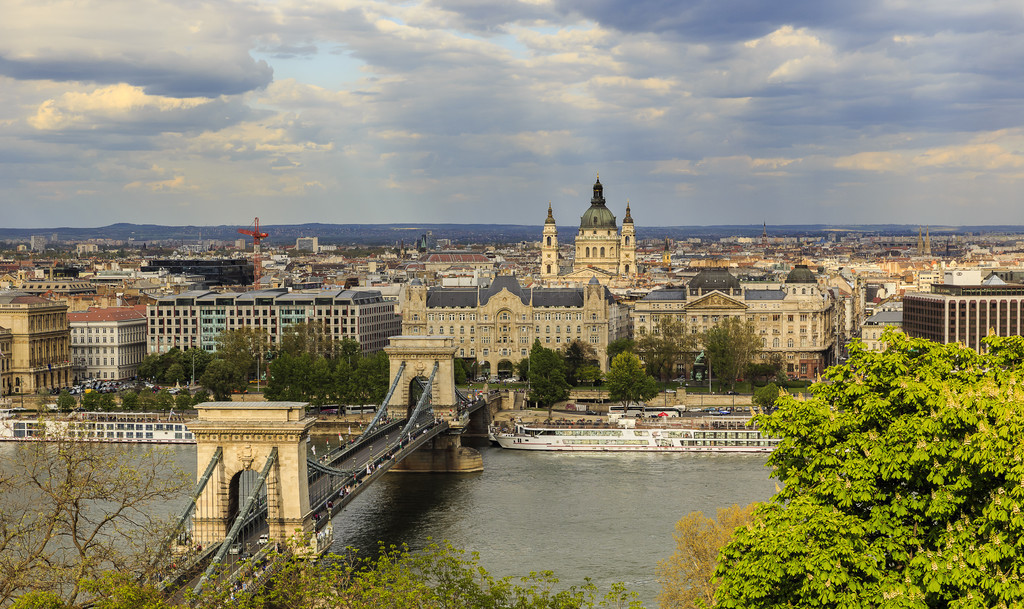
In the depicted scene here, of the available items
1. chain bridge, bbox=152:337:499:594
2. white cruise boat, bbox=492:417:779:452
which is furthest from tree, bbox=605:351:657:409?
chain bridge, bbox=152:337:499:594

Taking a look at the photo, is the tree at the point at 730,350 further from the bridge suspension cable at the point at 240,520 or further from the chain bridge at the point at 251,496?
the bridge suspension cable at the point at 240,520

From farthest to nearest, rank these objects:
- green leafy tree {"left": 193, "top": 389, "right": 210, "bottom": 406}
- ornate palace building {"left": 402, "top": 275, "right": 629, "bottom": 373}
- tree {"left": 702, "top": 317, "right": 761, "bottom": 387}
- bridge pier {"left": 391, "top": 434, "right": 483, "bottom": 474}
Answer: ornate palace building {"left": 402, "top": 275, "right": 629, "bottom": 373} → tree {"left": 702, "top": 317, "right": 761, "bottom": 387} → green leafy tree {"left": 193, "top": 389, "right": 210, "bottom": 406} → bridge pier {"left": 391, "top": 434, "right": 483, "bottom": 474}

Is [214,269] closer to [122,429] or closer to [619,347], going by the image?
[619,347]

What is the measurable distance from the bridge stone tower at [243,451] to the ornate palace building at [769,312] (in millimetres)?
52388

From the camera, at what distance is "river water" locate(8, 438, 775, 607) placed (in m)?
32.3

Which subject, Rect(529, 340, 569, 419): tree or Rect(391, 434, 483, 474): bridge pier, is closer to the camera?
Rect(391, 434, 483, 474): bridge pier

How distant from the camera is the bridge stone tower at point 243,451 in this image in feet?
87.8

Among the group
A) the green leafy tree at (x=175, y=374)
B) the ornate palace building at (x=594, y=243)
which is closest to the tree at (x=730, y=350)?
the green leafy tree at (x=175, y=374)

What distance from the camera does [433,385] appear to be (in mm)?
51438

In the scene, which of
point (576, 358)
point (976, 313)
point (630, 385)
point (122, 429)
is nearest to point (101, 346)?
point (122, 429)

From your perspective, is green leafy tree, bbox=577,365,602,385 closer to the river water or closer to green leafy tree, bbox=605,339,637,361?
green leafy tree, bbox=605,339,637,361

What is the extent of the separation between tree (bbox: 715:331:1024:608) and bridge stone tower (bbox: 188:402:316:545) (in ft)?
39.7

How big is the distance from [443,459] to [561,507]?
9612mm

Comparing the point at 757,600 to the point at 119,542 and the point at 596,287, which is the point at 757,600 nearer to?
the point at 119,542
